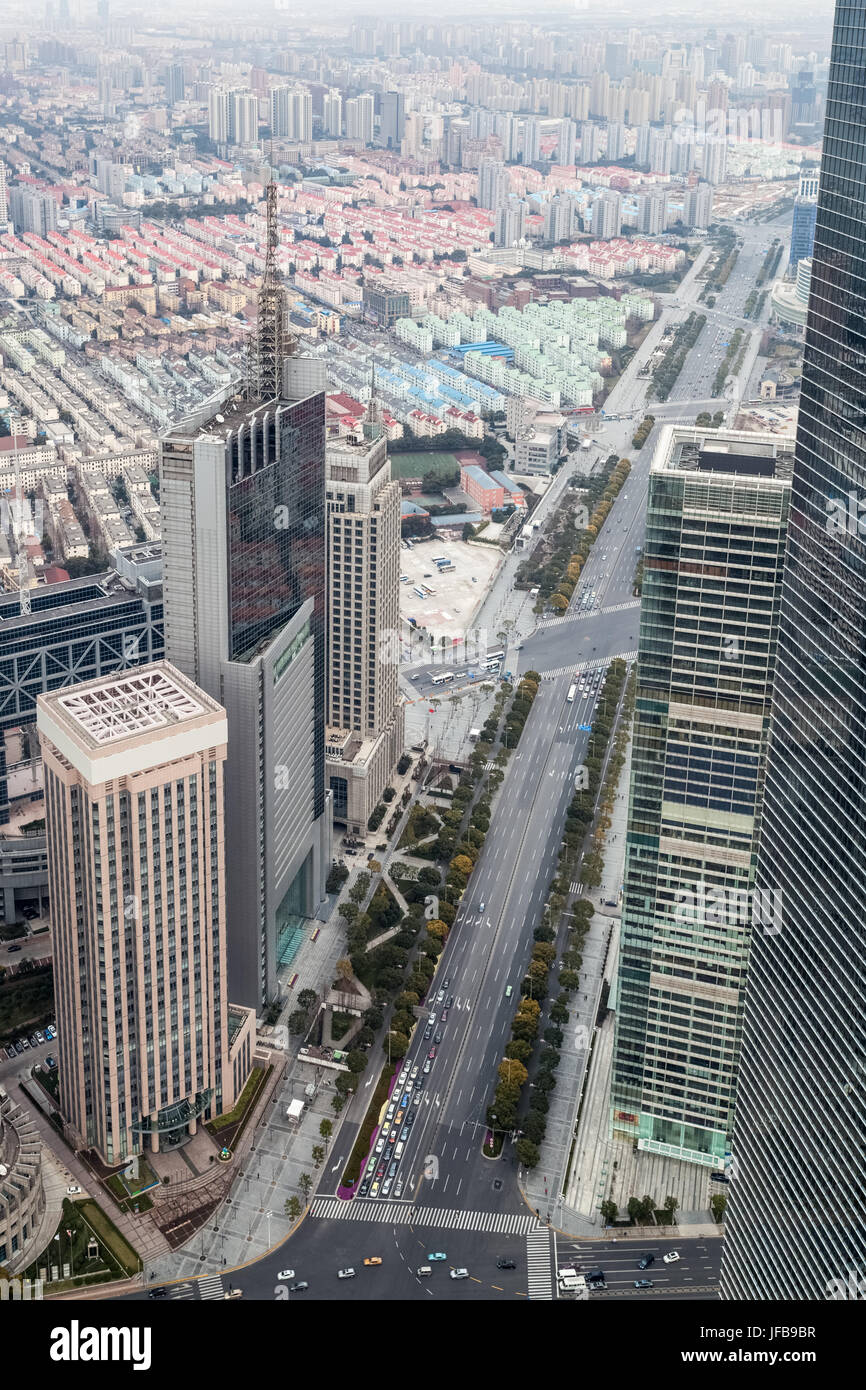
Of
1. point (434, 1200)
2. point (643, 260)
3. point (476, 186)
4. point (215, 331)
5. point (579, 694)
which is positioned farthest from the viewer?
point (476, 186)

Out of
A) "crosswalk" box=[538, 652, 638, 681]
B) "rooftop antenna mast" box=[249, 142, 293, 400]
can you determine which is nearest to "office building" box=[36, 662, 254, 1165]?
"rooftop antenna mast" box=[249, 142, 293, 400]

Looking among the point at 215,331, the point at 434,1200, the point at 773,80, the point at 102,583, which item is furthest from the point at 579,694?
the point at 773,80

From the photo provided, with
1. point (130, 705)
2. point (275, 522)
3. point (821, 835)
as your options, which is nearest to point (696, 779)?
point (821, 835)

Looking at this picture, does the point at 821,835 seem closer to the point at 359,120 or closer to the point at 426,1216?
the point at 426,1216

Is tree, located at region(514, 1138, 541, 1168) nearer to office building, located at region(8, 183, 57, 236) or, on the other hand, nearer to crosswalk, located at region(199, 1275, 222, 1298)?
crosswalk, located at region(199, 1275, 222, 1298)
